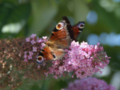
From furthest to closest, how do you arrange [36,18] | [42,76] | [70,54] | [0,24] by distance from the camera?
1. [36,18]
2. [0,24]
3. [42,76]
4. [70,54]

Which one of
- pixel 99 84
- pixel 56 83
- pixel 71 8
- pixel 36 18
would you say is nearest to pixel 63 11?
pixel 71 8

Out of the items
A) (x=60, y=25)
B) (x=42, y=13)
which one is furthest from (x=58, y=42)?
(x=42, y=13)

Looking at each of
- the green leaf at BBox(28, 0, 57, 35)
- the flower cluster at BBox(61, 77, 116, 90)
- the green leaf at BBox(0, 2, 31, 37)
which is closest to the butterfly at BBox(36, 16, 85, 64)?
the flower cluster at BBox(61, 77, 116, 90)

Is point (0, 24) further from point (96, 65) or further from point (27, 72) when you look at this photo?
point (96, 65)

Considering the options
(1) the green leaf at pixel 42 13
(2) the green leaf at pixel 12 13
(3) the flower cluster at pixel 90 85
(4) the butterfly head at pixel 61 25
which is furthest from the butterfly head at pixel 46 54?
(1) the green leaf at pixel 42 13

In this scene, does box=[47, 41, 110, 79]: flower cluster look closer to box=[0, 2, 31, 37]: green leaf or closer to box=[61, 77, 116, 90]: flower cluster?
box=[61, 77, 116, 90]: flower cluster

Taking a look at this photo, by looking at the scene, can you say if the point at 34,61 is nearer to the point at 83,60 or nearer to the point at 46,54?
the point at 46,54
